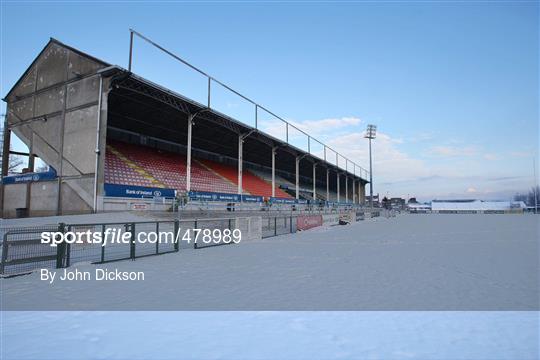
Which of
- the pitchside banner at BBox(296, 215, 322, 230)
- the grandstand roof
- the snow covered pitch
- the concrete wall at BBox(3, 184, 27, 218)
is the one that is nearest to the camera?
the snow covered pitch

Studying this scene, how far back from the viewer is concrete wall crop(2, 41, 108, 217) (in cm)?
2291

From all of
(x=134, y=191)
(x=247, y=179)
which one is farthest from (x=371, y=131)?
(x=134, y=191)

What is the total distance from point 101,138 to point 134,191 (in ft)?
13.7

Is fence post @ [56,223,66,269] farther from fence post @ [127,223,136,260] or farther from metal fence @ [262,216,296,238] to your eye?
metal fence @ [262,216,296,238]

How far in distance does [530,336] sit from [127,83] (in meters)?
25.1

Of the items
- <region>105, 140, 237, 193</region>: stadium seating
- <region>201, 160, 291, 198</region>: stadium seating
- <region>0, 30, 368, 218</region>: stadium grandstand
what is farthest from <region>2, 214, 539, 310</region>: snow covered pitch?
<region>201, 160, 291, 198</region>: stadium seating

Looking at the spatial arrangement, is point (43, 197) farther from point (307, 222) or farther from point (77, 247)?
point (307, 222)

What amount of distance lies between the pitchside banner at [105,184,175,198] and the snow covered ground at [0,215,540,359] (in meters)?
13.3

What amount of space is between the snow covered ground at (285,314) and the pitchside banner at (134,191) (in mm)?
13308

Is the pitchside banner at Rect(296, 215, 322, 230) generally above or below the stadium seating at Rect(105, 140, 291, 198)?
below

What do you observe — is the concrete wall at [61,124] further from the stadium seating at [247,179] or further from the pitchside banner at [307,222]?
the stadium seating at [247,179]

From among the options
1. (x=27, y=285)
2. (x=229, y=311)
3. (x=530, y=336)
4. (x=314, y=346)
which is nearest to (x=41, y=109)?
(x=27, y=285)

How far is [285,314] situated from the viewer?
206 inches

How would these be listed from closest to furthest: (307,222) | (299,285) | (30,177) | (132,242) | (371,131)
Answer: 1. (299,285)
2. (132,242)
3. (307,222)
4. (30,177)
5. (371,131)
